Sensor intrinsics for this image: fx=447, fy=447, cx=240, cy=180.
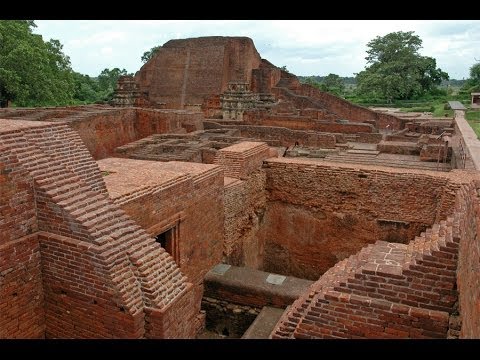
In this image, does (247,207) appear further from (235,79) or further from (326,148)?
(235,79)

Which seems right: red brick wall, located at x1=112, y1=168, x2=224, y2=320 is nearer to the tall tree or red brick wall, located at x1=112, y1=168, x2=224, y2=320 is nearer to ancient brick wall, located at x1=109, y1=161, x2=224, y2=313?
ancient brick wall, located at x1=109, y1=161, x2=224, y2=313

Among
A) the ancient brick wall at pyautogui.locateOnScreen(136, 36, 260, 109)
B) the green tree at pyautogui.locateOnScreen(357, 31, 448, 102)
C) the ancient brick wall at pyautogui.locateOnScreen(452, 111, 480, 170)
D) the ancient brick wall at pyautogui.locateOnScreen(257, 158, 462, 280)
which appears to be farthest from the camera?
the green tree at pyautogui.locateOnScreen(357, 31, 448, 102)

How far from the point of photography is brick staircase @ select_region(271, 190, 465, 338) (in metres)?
4.31

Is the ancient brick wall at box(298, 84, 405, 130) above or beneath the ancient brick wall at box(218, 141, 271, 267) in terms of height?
above

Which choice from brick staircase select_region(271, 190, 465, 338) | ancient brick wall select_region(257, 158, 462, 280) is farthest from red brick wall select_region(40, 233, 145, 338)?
ancient brick wall select_region(257, 158, 462, 280)

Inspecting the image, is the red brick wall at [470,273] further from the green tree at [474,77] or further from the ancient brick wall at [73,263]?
the green tree at [474,77]

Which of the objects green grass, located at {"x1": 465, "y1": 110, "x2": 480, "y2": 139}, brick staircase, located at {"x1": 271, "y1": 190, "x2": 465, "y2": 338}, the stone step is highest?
green grass, located at {"x1": 465, "y1": 110, "x2": 480, "y2": 139}

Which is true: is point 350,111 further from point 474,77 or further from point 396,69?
point 474,77

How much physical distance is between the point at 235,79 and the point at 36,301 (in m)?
30.9

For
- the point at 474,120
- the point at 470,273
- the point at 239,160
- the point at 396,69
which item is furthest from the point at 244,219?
the point at 396,69

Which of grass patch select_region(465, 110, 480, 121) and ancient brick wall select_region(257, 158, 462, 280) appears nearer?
ancient brick wall select_region(257, 158, 462, 280)

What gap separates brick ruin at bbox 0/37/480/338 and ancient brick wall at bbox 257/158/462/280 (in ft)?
0.09

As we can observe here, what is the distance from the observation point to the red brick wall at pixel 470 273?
10.7ft

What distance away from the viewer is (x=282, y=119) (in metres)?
22.6
